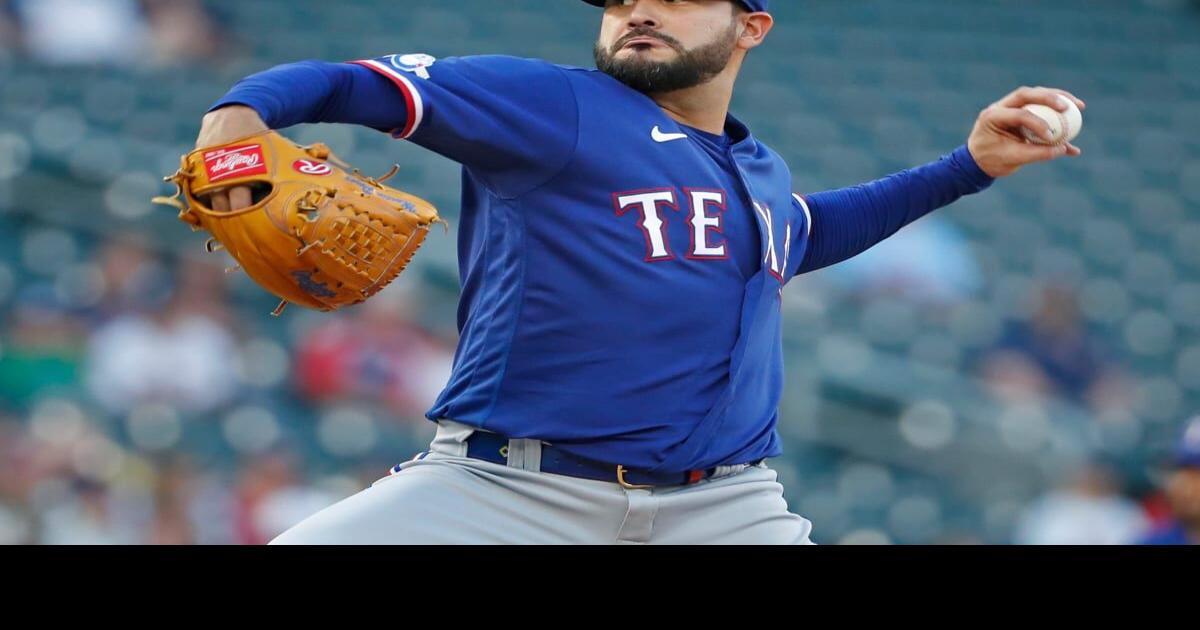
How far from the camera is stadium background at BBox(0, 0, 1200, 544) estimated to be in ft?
18.2

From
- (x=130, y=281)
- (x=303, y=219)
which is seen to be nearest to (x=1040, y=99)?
(x=303, y=219)

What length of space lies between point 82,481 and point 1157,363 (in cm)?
509

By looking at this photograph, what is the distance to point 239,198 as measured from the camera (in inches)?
81.9

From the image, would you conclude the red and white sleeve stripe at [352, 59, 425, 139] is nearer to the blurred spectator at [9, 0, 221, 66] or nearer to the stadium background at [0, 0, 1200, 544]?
the stadium background at [0, 0, 1200, 544]

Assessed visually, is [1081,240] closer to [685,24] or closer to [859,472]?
[859,472]

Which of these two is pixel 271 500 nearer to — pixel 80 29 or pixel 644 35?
pixel 644 35

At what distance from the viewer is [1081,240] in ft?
26.0

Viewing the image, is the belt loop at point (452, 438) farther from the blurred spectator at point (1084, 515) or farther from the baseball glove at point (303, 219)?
the blurred spectator at point (1084, 515)

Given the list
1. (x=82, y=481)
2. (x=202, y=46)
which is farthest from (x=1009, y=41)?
(x=82, y=481)

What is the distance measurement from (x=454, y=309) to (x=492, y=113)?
153 inches

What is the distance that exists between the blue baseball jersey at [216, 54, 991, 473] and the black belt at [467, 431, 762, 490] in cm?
2

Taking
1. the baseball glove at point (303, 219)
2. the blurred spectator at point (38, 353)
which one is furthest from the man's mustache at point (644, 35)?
the blurred spectator at point (38, 353)

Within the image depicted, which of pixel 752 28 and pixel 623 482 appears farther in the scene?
pixel 752 28

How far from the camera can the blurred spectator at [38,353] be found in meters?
5.57
